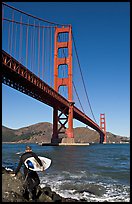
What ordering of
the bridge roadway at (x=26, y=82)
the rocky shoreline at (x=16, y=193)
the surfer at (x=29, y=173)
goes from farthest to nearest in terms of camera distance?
1. the bridge roadway at (x=26, y=82)
2. the surfer at (x=29, y=173)
3. the rocky shoreline at (x=16, y=193)

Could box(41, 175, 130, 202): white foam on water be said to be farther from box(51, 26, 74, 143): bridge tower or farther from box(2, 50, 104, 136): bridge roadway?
box(51, 26, 74, 143): bridge tower

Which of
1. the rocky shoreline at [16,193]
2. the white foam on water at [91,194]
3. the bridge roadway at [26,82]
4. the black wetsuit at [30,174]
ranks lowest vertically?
the white foam on water at [91,194]

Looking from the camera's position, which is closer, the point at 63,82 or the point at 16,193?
the point at 16,193

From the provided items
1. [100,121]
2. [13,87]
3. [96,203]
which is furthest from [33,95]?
[100,121]

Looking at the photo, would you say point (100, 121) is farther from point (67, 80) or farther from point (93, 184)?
point (93, 184)

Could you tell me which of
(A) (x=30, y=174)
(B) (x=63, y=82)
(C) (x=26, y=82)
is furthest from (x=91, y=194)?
(B) (x=63, y=82)

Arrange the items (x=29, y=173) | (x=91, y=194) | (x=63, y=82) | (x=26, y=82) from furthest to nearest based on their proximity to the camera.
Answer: (x=63, y=82) → (x=26, y=82) → (x=91, y=194) → (x=29, y=173)

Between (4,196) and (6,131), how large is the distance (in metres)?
161

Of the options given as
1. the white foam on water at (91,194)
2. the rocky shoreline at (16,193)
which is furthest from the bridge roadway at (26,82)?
the rocky shoreline at (16,193)

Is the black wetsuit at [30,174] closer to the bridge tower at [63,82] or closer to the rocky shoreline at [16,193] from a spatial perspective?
the rocky shoreline at [16,193]

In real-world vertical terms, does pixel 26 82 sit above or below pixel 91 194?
above

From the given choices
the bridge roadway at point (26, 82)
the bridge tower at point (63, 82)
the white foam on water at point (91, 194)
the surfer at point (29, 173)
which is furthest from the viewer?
the bridge tower at point (63, 82)

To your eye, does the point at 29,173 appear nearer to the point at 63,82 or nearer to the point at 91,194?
the point at 91,194

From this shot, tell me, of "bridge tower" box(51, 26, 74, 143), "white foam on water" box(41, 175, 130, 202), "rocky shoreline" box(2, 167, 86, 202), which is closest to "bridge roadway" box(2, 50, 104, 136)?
"bridge tower" box(51, 26, 74, 143)
